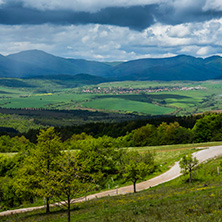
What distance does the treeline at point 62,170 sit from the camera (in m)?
29.6

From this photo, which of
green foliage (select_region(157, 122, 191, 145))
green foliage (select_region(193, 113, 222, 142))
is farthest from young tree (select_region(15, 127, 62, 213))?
green foliage (select_region(193, 113, 222, 142))

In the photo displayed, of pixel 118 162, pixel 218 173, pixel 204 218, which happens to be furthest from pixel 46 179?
pixel 118 162

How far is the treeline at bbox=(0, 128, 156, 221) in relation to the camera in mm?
29562

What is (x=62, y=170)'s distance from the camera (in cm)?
2947

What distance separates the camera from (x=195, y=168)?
5203cm

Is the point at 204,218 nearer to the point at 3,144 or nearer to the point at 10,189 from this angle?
the point at 10,189

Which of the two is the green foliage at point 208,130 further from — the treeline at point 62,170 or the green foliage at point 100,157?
the green foliage at point 100,157

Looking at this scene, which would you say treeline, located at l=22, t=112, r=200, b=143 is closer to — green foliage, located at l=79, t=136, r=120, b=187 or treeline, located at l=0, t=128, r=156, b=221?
treeline, located at l=0, t=128, r=156, b=221

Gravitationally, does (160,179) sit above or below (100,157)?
below

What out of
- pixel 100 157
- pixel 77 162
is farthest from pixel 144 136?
pixel 77 162

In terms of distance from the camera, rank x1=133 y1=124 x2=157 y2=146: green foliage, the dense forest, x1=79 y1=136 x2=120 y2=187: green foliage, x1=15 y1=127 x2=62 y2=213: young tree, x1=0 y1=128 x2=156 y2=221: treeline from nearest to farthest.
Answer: x1=0 y1=128 x2=156 y2=221: treeline → the dense forest → x1=15 y1=127 x2=62 y2=213: young tree → x1=79 y1=136 x2=120 y2=187: green foliage → x1=133 y1=124 x2=157 y2=146: green foliage

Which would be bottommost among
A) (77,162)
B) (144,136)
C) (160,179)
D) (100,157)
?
(144,136)

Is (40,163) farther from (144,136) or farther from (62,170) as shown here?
(144,136)

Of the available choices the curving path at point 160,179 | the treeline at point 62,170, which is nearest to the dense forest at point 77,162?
the treeline at point 62,170
